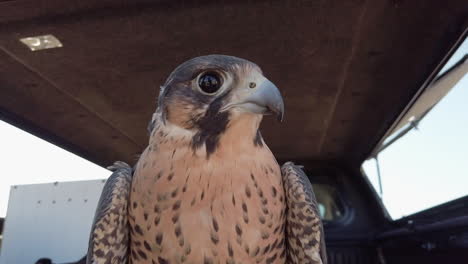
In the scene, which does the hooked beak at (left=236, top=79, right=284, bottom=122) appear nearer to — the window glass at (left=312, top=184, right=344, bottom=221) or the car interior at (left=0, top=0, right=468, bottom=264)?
the car interior at (left=0, top=0, right=468, bottom=264)

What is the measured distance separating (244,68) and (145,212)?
66cm

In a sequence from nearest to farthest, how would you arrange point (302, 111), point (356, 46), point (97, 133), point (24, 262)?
point (356, 46), point (302, 111), point (97, 133), point (24, 262)

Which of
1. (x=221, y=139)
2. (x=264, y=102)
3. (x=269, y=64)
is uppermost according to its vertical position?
(x=269, y=64)

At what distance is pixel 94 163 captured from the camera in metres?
4.70

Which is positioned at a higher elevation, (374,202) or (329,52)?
(329,52)

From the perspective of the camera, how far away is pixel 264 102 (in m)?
1.51

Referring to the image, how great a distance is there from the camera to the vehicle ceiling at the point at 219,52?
7.85ft

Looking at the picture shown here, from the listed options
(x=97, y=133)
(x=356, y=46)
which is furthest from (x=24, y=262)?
(x=356, y=46)

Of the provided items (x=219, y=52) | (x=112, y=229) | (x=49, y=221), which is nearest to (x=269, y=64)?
(x=219, y=52)

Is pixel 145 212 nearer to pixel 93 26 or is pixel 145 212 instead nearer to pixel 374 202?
pixel 93 26

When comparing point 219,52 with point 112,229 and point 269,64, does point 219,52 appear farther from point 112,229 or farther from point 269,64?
point 112,229

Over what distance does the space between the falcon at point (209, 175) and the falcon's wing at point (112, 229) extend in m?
0.08

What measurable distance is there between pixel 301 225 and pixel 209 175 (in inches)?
20.6

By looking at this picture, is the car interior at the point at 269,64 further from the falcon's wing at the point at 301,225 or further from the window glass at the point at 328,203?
the falcon's wing at the point at 301,225
